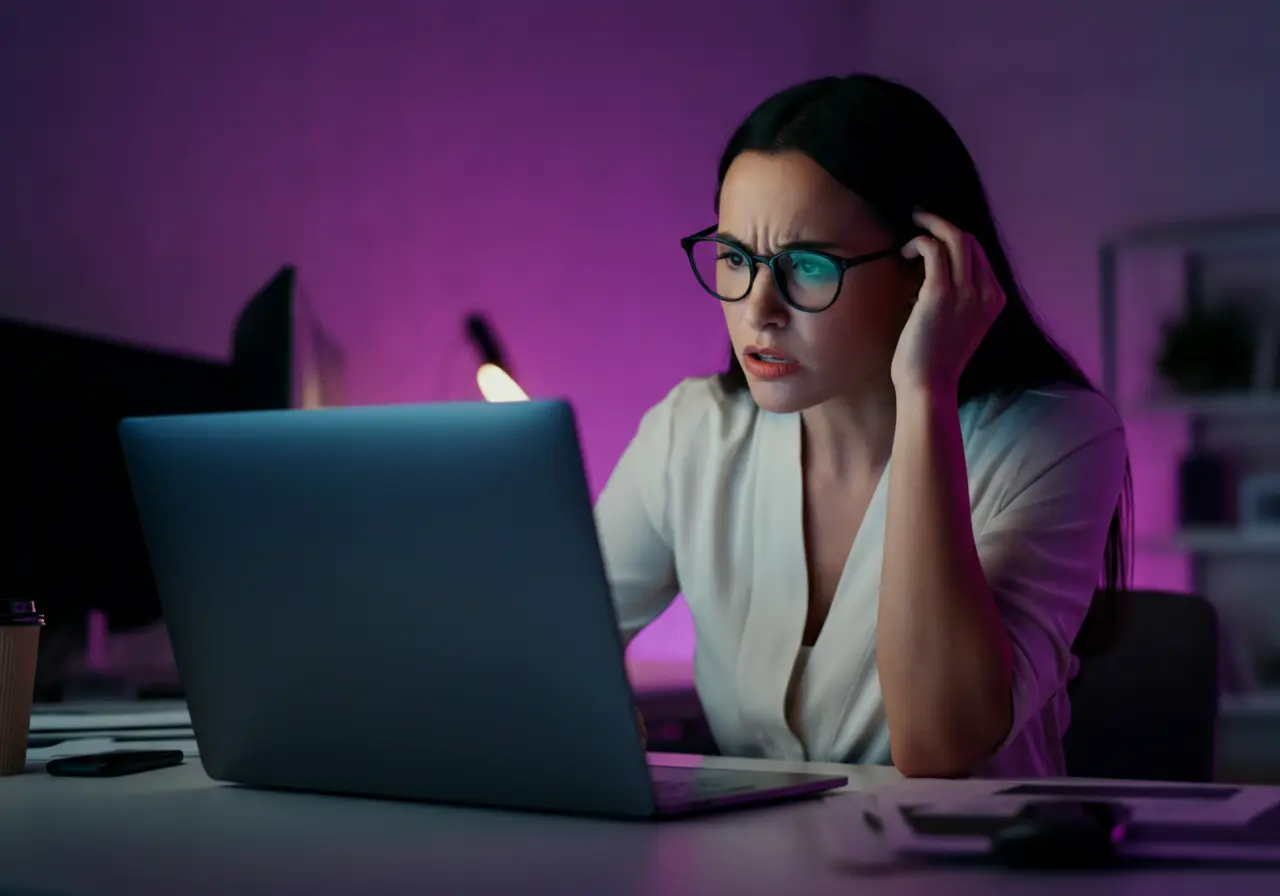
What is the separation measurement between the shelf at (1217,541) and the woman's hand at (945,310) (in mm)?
2782

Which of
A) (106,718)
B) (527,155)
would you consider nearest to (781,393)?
(106,718)

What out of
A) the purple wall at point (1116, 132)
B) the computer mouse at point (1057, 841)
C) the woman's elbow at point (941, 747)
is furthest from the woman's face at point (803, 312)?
the purple wall at point (1116, 132)

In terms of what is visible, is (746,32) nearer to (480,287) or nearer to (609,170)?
(609,170)

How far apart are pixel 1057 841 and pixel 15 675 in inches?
31.8

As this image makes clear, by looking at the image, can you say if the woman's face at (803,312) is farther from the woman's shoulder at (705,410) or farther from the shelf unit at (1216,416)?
the shelf unit at (1216,416)

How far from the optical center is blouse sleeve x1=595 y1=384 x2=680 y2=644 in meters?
1.69

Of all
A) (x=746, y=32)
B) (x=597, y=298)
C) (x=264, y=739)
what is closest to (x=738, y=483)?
(x=264, y=739)

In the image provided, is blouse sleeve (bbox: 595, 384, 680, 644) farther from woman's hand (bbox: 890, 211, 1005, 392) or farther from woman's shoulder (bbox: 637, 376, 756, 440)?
woman's hand (bbox: 890, 211, 1005, 392)

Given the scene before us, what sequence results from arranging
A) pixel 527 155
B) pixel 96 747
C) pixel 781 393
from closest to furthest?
1. pixel 96 747
2. pixel 781 393
3. pixel 527 155

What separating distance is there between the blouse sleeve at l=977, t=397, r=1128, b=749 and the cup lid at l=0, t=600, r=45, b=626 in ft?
2.68

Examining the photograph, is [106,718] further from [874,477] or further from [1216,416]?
Answer: [1216,416]

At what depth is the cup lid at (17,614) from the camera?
3.64ft

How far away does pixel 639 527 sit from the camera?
1702 millimetres

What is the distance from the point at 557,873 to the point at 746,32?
3.54m
